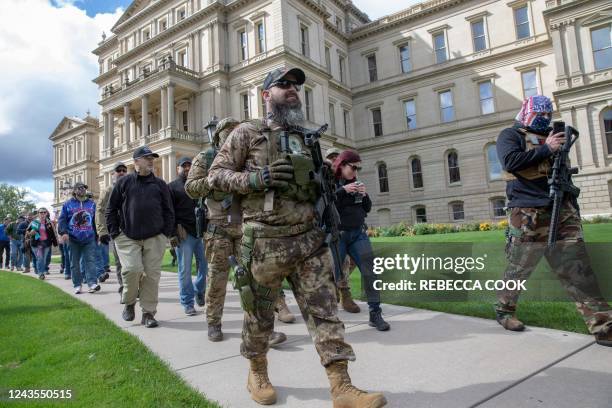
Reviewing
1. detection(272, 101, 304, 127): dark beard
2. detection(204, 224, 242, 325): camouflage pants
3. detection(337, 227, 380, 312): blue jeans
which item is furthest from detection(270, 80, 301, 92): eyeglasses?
detection(337, 227, 380, 312): blue jeans

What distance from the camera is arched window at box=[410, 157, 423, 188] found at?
3560 centimetres

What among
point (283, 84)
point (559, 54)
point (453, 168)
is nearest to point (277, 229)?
point (283, 84)

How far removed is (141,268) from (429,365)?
148 inches

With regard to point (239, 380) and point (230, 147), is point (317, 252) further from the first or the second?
point (239, 380)

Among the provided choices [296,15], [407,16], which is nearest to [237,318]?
[296,15]

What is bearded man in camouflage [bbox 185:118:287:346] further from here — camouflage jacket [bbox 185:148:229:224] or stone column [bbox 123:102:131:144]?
stone column [bbox 123:102:131:144]

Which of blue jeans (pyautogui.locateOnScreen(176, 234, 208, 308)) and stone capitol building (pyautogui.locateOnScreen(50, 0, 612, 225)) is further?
stone capitol building (pyautogui.locateOnScreen(50, 0, 612, 225))

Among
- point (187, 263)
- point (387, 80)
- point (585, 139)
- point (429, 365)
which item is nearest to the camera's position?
point (429, 365)

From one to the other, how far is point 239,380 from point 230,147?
1816 mm

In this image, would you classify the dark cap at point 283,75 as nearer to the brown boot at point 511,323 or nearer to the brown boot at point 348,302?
the brown boot at point 511,323

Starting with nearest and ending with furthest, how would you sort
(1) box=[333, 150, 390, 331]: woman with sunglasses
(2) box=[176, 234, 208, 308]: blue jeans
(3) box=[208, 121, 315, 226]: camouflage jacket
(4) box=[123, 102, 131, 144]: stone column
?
(3) box=[208, 121, 315, 226]: camouflage jacket
(1) box=[333, 150, 390, 331]: woman with sunglasses
(2) box=[176, 234, 208, 308]: blue jeans
(4) box=[123, 102, 131, 144]: stone column

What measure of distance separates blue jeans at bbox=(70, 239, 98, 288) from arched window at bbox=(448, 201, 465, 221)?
30410 mm

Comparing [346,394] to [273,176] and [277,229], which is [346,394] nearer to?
[277,229]

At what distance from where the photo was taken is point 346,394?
2357 mm
